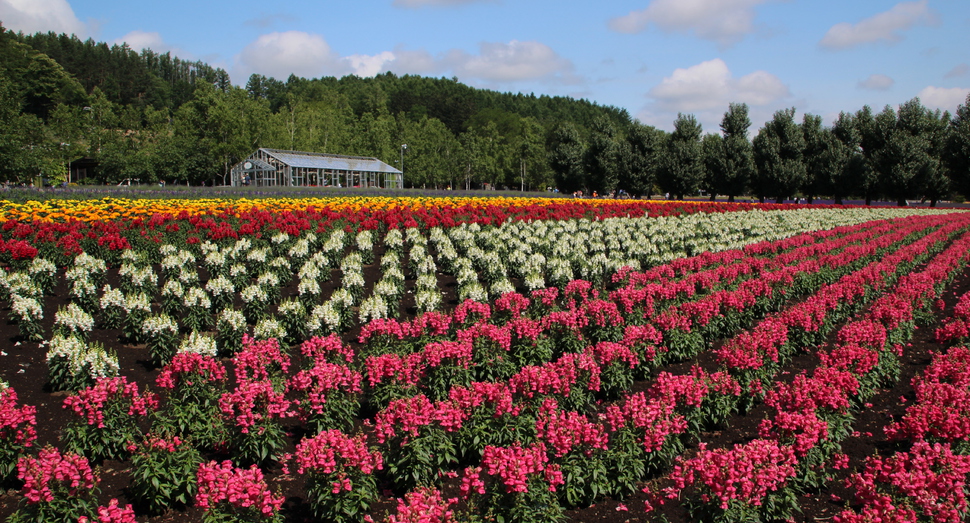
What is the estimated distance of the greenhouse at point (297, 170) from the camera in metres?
58.7

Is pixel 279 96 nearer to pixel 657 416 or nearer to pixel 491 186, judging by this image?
→ pixel 491 186

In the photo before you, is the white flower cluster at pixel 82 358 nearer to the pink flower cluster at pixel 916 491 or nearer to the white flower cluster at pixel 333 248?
the pink flower cluster at pixel 916 491

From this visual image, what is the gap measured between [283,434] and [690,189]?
60.2 meters

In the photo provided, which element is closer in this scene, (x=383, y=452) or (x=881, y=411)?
(x=383, y=452)

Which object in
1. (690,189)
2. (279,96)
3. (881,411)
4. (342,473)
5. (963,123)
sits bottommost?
(881,411)

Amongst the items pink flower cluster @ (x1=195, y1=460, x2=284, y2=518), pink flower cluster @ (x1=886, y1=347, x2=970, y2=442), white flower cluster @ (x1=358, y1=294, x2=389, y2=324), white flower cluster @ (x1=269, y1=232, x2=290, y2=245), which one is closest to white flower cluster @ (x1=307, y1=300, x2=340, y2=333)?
white flower cluster @ (x1=358, y1=294, x2=389, y2=324)

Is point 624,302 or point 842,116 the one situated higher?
point 842,116

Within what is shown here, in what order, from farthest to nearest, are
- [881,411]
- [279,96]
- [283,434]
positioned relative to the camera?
[279,96] → [881,411] → [283,434]

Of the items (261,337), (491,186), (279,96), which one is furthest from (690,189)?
(279,96)

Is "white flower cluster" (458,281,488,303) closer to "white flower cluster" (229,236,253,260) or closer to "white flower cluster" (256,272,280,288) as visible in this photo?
"white flower cluster" (256,272,280,288)

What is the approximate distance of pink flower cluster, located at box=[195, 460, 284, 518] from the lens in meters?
4.63

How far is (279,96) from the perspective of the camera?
479 feet

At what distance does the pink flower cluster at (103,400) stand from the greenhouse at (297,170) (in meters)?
53.4

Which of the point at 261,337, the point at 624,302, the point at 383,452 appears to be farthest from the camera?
the point at 624,302
